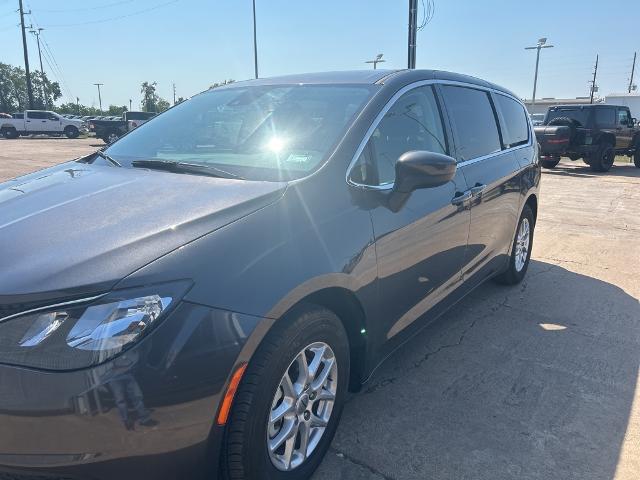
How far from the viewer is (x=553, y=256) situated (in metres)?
6.07

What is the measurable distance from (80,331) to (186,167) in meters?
1.21

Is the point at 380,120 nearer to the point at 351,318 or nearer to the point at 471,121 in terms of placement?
the point at 351,318

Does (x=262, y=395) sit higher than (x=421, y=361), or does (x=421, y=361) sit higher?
(x=262, y=395)

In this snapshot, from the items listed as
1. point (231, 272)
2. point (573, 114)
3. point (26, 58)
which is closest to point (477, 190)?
point (231, 272)

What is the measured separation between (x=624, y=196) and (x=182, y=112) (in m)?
10.3

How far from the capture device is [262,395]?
6.06ft

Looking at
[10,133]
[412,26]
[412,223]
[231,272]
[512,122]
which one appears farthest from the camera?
[10,133]

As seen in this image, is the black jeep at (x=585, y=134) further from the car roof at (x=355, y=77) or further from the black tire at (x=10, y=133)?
the black tire at (x=10, y=133)

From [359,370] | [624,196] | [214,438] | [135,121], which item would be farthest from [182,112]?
[135,121]

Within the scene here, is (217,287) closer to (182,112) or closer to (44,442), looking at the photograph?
(44,442)

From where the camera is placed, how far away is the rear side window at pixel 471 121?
3.42 metres

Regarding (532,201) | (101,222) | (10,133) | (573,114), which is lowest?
(532,201)

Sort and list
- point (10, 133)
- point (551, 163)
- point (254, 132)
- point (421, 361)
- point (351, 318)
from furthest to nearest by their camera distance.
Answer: point (10, 133), point (551, 163), point (421, 361), point (254, 132), point (351, 318)

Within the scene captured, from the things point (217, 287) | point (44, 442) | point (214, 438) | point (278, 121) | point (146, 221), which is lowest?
point (214, 438)
